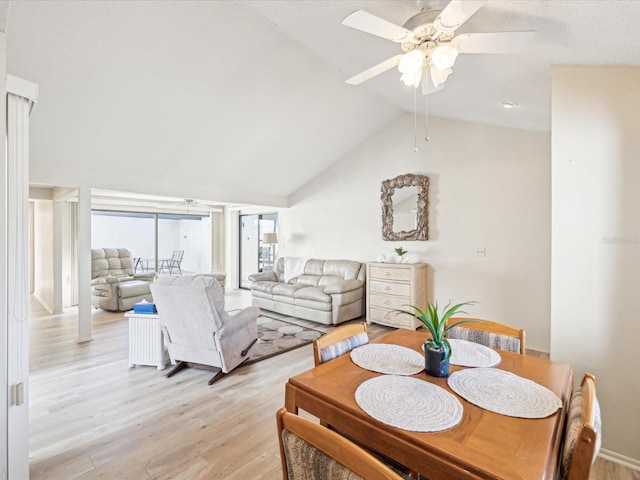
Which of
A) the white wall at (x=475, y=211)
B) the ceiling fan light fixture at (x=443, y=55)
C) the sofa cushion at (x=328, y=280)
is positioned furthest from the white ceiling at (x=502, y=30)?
the sofa cushion at (x=328, y=280)

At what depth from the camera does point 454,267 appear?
464 centimetres

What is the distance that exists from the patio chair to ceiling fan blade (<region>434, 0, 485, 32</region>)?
831 centimetres

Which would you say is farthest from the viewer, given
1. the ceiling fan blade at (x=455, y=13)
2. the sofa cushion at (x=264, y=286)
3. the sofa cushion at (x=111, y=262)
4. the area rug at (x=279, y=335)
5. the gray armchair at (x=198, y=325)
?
the sofa cushion at (x=111, y=262)

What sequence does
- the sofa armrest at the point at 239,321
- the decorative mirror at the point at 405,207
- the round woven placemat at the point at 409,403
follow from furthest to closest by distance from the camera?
the decorative mirror at the point at 405,207 < the sofa armrest at the point at 239,321 < the round woven placemat at the point at 409,403

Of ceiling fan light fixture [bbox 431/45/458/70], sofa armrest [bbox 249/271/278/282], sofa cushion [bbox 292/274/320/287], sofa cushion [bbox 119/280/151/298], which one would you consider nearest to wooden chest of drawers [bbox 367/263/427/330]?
sofa cushion [bbox 292/274/320/287]

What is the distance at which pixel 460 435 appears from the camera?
3.35 feet

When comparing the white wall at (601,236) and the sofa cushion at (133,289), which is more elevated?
the white wall at (601,236)

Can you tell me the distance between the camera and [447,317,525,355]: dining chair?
6.08ft

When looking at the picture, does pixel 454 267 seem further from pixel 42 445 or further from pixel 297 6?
pixel 42 445

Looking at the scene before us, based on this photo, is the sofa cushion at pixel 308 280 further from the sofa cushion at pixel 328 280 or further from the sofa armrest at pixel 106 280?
the sofa armrest at pixel 106 280

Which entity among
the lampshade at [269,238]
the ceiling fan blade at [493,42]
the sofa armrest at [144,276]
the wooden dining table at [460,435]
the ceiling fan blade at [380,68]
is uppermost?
the ceiling fan blade at [380,68]

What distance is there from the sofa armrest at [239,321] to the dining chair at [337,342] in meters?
1.51

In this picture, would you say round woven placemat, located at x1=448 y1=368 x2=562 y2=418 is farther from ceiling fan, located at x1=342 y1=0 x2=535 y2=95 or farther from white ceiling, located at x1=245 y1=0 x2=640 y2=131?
white ceiling, located at x1=245 y1=0 x2=640 y2=131

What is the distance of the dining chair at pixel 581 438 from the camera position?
0.84 m
